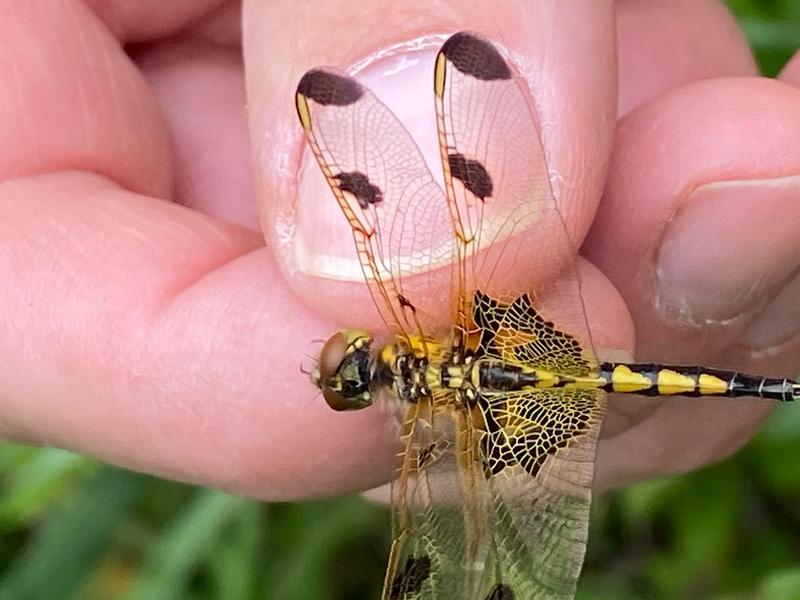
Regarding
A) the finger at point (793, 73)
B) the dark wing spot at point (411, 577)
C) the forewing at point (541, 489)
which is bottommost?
the dark wing spot at point (411, 577)

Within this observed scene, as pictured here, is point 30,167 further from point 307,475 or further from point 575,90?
point 575,90

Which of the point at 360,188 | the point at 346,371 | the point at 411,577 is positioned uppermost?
the point at 360,188

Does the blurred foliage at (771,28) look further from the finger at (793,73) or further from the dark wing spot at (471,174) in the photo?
the dark wing spot at (471,174)

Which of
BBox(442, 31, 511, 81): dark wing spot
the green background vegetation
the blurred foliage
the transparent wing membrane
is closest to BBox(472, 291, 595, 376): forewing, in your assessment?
the transparent wing membrane

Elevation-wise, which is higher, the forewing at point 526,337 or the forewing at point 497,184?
the forewing at point 497,184

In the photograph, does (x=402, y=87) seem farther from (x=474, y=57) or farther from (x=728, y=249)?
(x=728, y=249)

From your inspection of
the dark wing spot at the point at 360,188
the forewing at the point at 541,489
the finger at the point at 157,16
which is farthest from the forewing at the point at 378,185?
the finger at the point at 157,16

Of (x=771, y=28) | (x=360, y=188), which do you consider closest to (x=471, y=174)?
(x=360, y=188)

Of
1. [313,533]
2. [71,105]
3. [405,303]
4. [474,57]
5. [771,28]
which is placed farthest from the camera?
[313,533]
